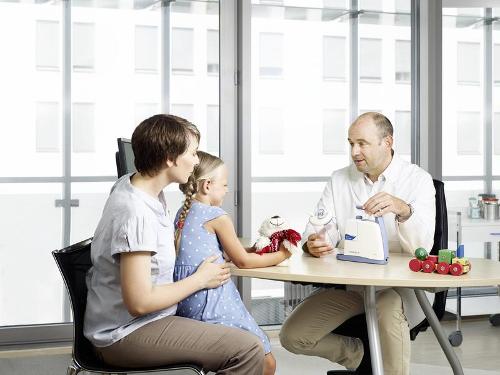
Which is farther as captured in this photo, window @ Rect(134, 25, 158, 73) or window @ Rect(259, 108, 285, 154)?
window @ Rect(259, 108, 285, 154)

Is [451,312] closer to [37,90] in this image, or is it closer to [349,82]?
[349,82]

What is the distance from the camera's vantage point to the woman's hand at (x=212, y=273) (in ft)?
7.25

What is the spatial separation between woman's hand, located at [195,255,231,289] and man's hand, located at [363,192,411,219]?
598mm

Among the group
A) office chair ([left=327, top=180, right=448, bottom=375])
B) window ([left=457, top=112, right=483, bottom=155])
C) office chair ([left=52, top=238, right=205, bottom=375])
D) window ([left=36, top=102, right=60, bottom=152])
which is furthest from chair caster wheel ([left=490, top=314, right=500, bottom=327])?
office chair ([left=52, top=238, right=205, bottom=375])

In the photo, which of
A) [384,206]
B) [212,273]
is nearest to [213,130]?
[384,206]

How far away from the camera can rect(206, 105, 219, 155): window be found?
445cm

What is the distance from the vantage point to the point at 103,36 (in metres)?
4.24

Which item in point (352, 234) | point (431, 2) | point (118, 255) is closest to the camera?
point (118, 255)

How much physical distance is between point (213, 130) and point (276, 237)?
81.0 inches

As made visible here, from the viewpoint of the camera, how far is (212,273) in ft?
7.34

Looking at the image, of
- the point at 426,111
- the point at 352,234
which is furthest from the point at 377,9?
the point at 352,234

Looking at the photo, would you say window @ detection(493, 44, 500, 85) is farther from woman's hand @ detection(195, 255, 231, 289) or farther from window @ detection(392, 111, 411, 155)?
woman's hand @ detection(195, 255, 231, 289)

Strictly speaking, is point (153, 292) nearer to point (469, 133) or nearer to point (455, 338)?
point (455, 338)

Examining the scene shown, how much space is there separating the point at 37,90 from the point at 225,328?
2435 millimetres
